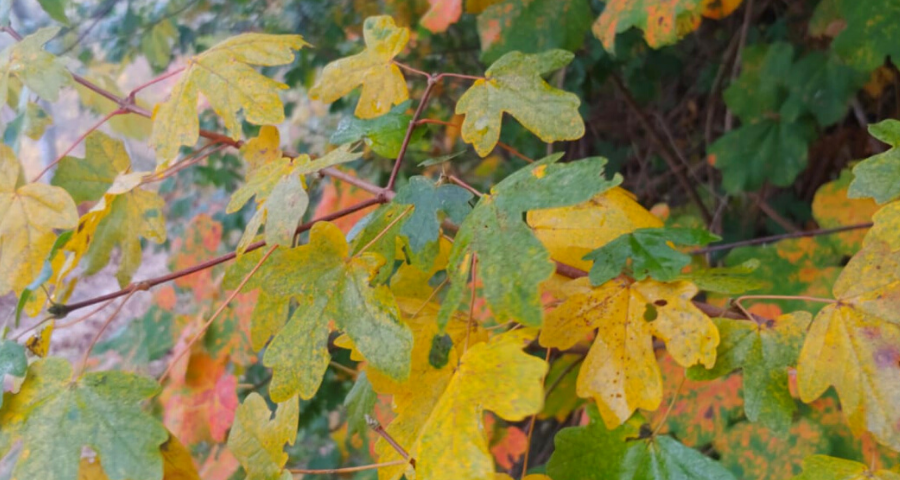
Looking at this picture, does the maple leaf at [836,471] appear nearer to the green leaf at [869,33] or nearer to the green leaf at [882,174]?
the green leaf at [882,174]

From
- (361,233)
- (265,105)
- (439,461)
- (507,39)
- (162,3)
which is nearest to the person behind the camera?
(439,461)

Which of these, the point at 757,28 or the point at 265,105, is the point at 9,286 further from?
the point at 757,28

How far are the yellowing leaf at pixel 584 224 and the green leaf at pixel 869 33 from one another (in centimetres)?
79

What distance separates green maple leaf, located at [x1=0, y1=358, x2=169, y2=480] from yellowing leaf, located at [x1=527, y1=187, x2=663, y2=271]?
16.6 inches

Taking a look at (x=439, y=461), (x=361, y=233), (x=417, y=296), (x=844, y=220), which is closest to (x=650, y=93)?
(x=844, y=220)

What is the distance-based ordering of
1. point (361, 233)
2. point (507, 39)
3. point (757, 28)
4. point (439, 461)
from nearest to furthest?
point (439, 461)
point (361, 233)
point (507, 39)
point (757, 28)

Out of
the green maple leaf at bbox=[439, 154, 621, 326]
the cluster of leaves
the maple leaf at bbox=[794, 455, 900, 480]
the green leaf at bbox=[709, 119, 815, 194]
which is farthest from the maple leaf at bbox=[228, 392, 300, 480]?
the green leaf at bbox=[709, 119, 815, 194]

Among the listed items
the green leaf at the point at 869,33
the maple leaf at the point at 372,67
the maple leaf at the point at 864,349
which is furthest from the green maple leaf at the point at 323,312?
the green leaf at the point at 869,33

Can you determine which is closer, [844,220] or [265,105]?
[265,105]

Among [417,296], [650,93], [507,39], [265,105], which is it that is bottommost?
[650,93]

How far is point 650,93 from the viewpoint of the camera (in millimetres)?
2016

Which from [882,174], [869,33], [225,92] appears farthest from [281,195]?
[869,33]

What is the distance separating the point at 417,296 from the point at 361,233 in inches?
6.8

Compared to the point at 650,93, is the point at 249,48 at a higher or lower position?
higher
